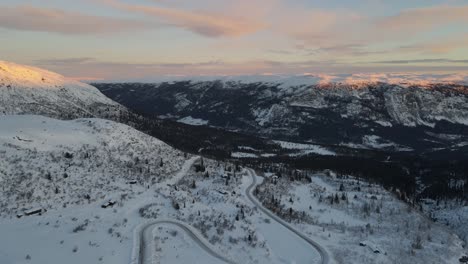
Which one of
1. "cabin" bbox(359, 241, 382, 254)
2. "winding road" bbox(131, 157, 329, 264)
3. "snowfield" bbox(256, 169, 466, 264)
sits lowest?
"snowfield" bbox(256, 169, 466, 264)

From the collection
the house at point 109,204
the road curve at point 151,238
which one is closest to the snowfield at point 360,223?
the road curve at point 151,238

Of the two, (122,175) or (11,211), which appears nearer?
(11,211)

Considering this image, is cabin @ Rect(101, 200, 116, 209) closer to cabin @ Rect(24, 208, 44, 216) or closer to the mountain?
cabin @ Rect(24, 208, 44, 216)

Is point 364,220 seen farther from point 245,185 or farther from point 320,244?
Answer: point 245,185

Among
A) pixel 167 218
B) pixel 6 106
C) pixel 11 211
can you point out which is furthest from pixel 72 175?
pixel 6 106

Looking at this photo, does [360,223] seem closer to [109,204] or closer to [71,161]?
[109,204]

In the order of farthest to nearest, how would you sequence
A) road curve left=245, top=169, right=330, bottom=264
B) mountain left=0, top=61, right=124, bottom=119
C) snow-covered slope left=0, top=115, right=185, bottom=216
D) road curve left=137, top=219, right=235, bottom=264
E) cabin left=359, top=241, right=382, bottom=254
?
mountain left=0, top=61, right=124, bottom=119 → snow-covered slope left=0, top=115, right=185, bottom=216 → cabin left=359, top=241, right=382, bottom=254 → road curve left=245, top=169, right=330, bottom=264 → road curve left=137, top=219, right=235, bottom=264

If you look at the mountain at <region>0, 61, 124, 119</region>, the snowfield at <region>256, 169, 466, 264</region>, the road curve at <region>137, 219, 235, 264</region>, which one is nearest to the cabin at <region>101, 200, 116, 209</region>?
the road curve at <region>137, 219, 235, 264</region>

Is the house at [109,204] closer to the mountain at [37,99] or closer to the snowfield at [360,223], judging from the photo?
the snowfield at [360,223]

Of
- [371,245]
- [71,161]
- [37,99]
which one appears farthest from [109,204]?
[37,99]
